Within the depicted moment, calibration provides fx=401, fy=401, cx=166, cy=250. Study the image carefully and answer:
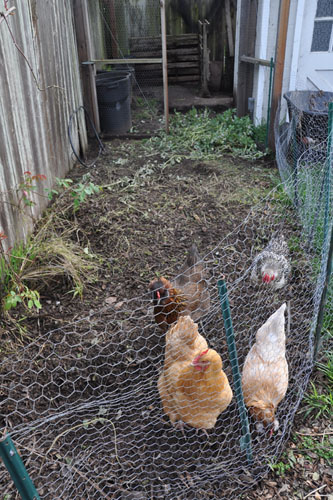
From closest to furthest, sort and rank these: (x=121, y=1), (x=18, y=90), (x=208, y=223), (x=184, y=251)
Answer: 1. (x=18, y=90)
2. (x=184, y=251)
3. (x=208, y=223)
4. (x=121, y=1)

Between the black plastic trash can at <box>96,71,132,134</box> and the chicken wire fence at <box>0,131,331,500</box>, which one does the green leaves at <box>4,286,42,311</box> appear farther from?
the black plastic trash can at <box>96,71,132,134</box>

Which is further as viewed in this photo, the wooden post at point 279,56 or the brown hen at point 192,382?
the wooden post at point 279,56

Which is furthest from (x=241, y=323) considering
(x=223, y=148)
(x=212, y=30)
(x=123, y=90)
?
(x=212, y=30)

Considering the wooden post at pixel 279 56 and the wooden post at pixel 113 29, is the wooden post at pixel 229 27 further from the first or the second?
the wooden post at pixel 279 56

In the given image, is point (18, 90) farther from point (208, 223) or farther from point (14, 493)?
point (14, 493)

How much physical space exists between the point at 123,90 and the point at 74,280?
4571 mm

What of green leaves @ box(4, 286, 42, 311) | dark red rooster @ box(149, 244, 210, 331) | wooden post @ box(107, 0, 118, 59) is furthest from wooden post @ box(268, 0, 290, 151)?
green leaves @ box(4, 286, 42, 311)

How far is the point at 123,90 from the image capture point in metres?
6.64

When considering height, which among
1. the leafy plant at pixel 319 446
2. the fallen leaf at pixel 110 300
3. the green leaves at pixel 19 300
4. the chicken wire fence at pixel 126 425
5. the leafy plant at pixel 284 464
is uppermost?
the green leaves at pixel 19 300

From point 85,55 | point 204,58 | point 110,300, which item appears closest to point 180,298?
point 110,300

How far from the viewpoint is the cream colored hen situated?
2111 millimetres

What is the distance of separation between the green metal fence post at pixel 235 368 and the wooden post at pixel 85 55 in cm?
543

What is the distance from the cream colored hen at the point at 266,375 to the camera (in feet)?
6.93

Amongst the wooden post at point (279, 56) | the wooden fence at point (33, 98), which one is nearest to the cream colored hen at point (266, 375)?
the wooden fence at point (33, 98)
